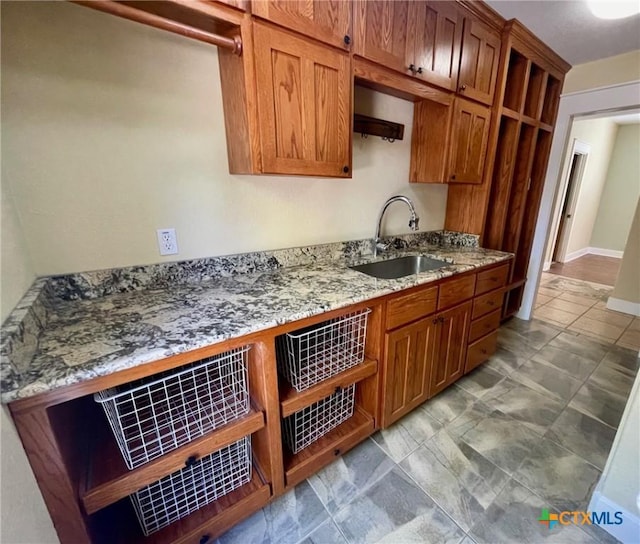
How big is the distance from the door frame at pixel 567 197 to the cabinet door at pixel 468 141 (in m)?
3.45

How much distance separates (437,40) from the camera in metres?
1.55

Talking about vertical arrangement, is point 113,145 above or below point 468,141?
below

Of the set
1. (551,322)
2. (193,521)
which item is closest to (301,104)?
(193,521)

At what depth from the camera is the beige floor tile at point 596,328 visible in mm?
2762

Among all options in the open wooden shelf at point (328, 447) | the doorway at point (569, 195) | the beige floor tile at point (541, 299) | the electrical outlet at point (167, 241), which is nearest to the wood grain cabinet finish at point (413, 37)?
the electrical outlet at point (167, 241)

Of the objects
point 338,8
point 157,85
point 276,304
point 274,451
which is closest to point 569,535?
point 274,451

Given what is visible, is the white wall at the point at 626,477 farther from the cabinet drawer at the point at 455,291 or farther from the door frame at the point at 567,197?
the door frame at the point at 567,197

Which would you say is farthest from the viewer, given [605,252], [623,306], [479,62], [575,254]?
[605,252]

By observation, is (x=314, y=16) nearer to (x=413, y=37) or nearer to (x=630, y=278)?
(x=413, y=37)

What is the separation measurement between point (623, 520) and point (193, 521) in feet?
5.62

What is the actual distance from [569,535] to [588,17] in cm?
285

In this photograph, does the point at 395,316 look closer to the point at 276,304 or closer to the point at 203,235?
the point at 276,304

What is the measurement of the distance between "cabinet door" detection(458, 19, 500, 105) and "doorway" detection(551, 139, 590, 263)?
12.4 ft

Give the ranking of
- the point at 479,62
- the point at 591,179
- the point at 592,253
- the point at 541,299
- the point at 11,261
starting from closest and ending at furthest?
the point at 11,261 < the point at 479,62 < the point at 541,299 < the point at 591,179 < the point at 592,253
